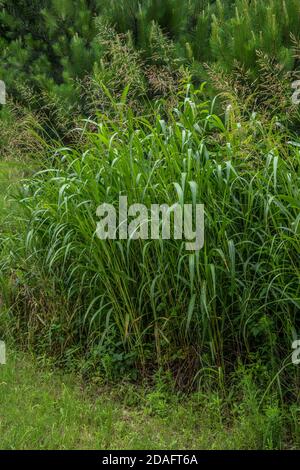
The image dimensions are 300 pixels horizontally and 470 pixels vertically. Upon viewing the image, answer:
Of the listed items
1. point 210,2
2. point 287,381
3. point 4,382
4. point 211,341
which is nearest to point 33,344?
point 4,382

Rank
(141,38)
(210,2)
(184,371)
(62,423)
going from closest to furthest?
(62,423), (184,371), (141,38), (210,2)

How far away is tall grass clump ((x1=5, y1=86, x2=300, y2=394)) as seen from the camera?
4.14 m

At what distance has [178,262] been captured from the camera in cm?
421

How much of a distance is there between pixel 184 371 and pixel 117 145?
1507 millimetres

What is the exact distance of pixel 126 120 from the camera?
5.00 m

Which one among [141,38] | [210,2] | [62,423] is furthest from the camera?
[210,2]

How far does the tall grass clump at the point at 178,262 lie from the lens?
4141mm

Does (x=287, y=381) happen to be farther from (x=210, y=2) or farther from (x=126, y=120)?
(x=210, y=2)

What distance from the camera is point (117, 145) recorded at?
187 inches
